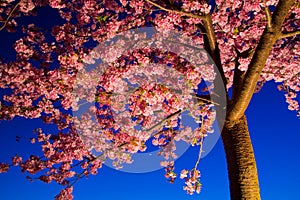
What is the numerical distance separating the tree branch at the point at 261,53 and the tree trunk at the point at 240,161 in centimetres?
56

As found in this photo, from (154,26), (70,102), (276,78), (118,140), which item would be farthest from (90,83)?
(276,78)

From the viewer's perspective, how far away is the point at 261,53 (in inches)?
284

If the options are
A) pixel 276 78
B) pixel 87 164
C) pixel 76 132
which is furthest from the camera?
pixel 76 132

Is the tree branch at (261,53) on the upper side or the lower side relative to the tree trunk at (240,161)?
upper

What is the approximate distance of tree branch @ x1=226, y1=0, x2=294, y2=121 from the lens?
22.9 ft

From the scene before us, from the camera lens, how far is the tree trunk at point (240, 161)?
759cm

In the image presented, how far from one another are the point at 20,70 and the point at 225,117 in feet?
21.1

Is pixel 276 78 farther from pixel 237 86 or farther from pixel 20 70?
pixel 20 70

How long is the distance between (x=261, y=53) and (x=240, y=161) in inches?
94.2

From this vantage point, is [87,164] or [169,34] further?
[169,34]

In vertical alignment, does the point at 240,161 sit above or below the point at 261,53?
below

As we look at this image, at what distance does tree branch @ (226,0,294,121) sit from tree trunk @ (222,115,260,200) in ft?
1.83

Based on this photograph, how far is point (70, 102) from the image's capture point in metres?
9.84

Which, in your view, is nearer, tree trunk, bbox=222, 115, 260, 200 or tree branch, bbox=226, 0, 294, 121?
tree branch, bbox=226, 0, 294, 121
